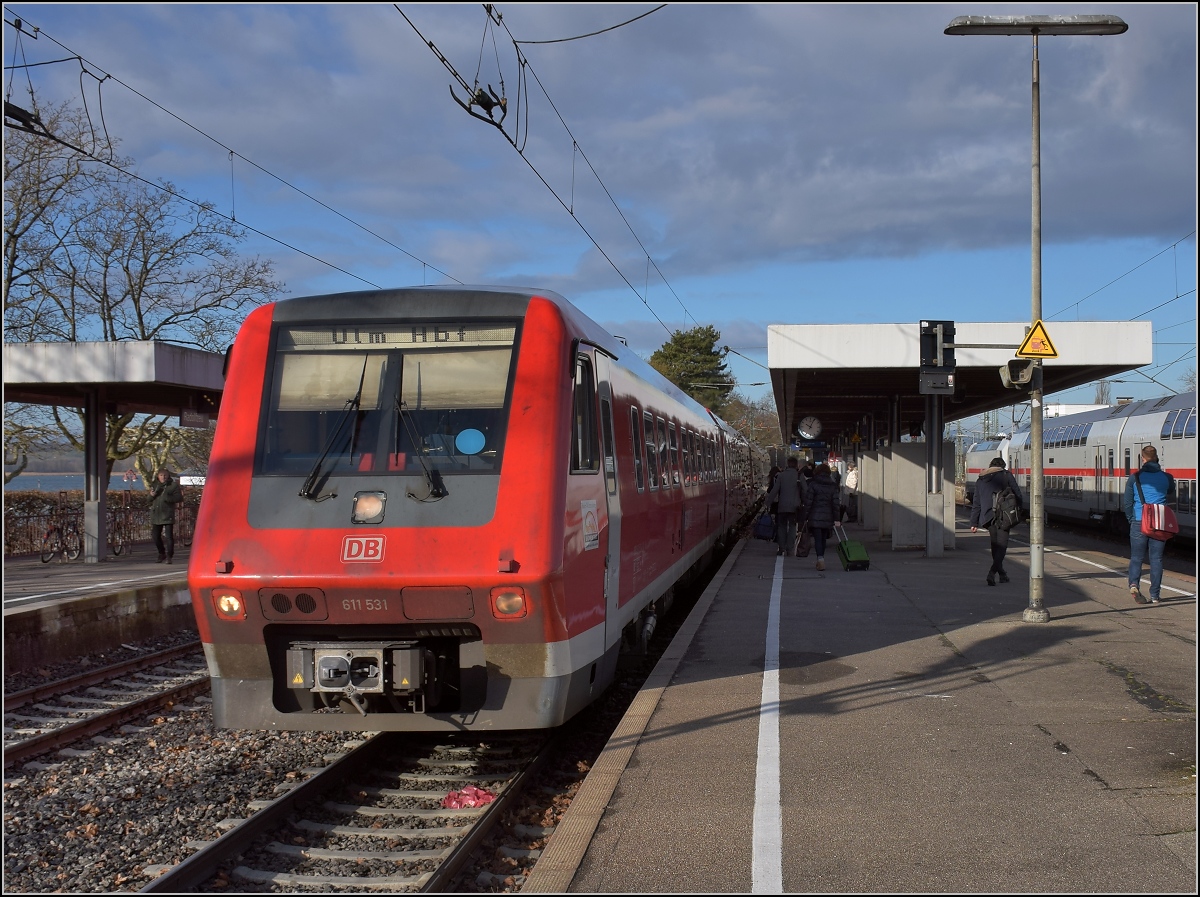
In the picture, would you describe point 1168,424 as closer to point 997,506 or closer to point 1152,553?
point 997,506

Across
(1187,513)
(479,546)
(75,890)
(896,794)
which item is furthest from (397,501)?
(1187,513)

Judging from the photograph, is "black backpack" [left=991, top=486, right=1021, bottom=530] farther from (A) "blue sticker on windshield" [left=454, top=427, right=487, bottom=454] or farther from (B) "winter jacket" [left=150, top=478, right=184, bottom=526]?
(B) "winter jacket" [left=150, top=478, right=184, bottom=526]

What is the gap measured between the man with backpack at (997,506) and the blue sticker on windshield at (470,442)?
9.91 m

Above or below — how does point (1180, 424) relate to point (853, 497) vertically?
above

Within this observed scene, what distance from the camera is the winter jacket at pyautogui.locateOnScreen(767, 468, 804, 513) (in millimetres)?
18531

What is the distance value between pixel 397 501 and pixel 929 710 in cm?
404

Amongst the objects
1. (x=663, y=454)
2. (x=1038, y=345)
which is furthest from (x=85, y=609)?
(x=1038, y=345)

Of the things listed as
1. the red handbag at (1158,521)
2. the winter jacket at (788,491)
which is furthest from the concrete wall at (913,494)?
the red handbag at (1158,521)

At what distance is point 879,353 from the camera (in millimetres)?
17766

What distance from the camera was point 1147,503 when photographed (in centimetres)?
1301

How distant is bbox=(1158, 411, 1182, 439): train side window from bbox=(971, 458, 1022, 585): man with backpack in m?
10.7

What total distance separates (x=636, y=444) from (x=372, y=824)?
423cm

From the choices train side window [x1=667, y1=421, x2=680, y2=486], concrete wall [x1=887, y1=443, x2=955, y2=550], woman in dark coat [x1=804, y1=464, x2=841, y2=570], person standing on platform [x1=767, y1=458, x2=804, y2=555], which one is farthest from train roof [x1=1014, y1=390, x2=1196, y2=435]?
train side window [x1=667, y1=421, x2=680, y2=486]

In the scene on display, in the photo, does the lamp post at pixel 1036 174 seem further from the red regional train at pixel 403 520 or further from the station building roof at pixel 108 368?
the station building roof at pixel 108 368
